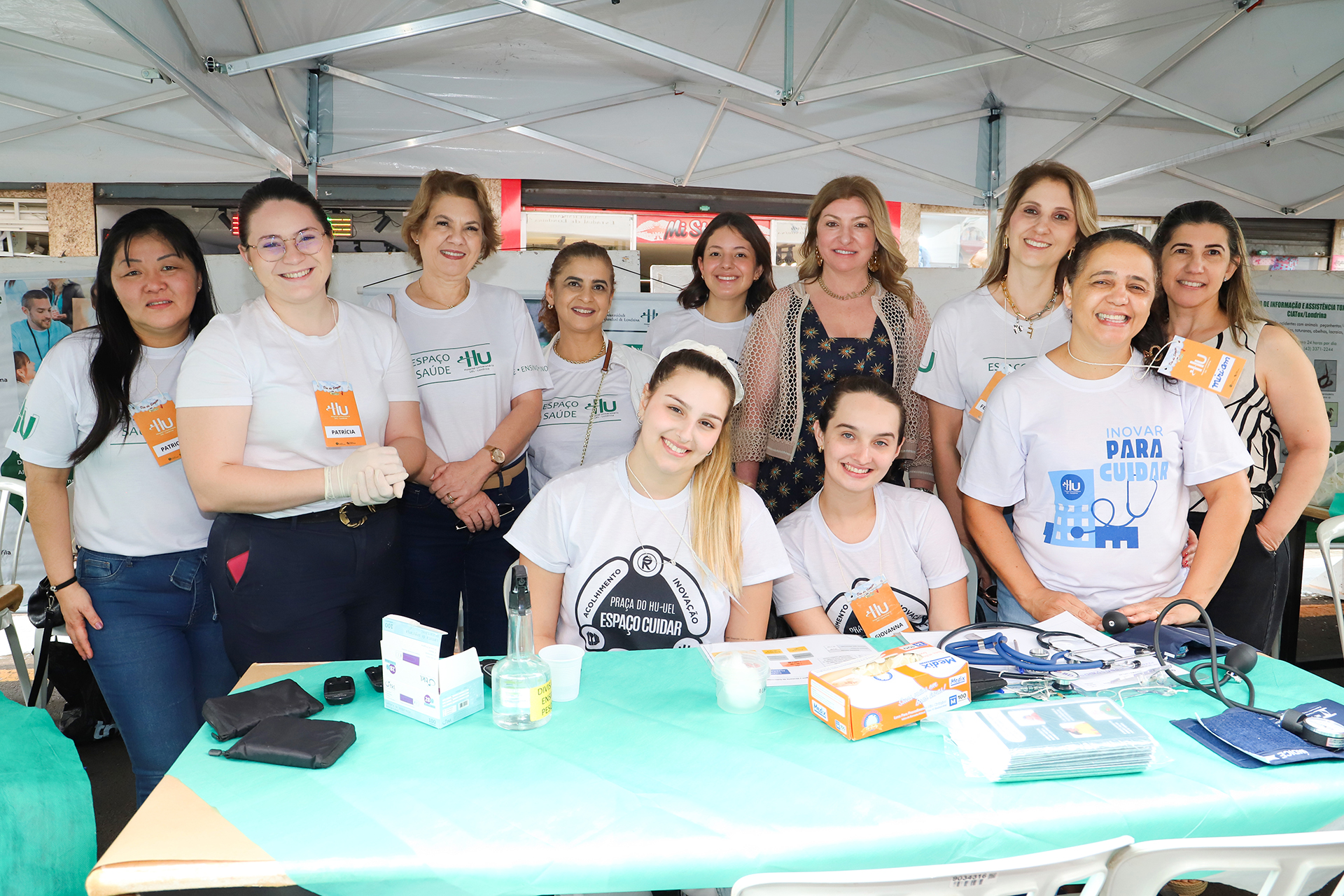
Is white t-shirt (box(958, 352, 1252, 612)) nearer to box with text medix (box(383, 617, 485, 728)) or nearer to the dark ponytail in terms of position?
box with text medix (box(383, 617, 485, 728))

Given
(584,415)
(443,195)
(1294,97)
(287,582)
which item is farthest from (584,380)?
(1294,97)

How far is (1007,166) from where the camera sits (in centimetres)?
442

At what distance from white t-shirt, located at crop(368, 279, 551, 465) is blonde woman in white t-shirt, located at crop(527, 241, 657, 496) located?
19 centimetres

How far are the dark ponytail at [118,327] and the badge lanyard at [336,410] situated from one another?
1.43 ft

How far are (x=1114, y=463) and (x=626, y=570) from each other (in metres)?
1.10

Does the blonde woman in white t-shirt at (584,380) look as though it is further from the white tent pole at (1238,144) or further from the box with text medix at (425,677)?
the white tent pole at (1238,144)

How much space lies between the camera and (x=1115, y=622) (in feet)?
5.32

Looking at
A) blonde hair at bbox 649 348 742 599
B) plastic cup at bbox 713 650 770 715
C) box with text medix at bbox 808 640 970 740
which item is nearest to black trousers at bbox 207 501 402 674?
blonde hair at bbox 649 348 742 599

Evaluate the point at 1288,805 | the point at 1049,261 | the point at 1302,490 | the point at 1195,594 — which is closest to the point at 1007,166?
the point at 1049,261

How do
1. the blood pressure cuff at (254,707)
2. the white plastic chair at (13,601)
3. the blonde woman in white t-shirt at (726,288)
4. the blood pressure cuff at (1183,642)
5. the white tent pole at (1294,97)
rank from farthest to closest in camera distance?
1. the white tent pole at (1294,97)
2. the blonde woman in white t-shirt at (726,288)
3. the white plastic chair at (13,601)
4. the blood pressure cuff at (1183,642)
5. the blood pressure cuff at (254,707)

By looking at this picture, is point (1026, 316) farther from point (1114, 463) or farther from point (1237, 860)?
point (1237, 860)

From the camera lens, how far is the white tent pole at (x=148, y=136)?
3357mm

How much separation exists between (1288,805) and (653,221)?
280 inches

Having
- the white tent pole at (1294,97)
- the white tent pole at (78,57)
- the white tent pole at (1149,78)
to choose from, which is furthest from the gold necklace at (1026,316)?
the white tent pole at (78,57)
